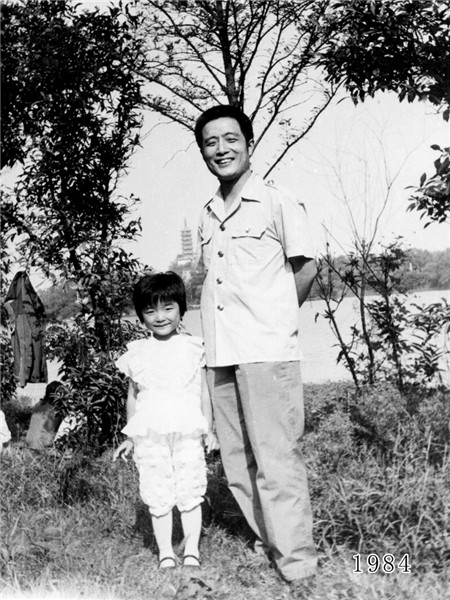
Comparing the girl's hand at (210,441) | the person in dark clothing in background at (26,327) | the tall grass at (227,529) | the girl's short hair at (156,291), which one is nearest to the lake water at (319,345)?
the person in dark clothing in background at (26,327)

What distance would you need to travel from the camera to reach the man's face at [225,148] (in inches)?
114

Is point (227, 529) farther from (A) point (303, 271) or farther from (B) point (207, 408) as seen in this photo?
(A) point (303, 271)

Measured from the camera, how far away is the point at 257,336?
111 inches

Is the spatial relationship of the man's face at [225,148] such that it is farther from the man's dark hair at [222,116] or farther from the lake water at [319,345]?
the lake water at [319,345]

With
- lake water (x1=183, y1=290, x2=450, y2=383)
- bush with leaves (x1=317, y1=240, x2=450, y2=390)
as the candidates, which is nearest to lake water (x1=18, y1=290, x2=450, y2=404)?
lake water (x1=183, y1=290, x2=450, y2=383)

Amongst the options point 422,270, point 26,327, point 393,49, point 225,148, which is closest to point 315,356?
point 422,270

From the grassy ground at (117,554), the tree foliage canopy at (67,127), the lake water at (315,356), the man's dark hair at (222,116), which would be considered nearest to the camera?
the grassy ground at (117,554)

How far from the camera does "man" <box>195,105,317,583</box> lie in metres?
2.77

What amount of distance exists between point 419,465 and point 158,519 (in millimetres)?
1320

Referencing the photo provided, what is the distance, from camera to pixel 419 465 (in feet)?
11.0

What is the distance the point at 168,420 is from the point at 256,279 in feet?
2.43

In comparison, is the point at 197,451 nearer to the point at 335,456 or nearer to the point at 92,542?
the point at 92,542

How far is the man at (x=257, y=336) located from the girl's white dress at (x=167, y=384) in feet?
0.37

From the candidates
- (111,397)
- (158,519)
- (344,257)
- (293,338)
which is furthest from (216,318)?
(344,257)
